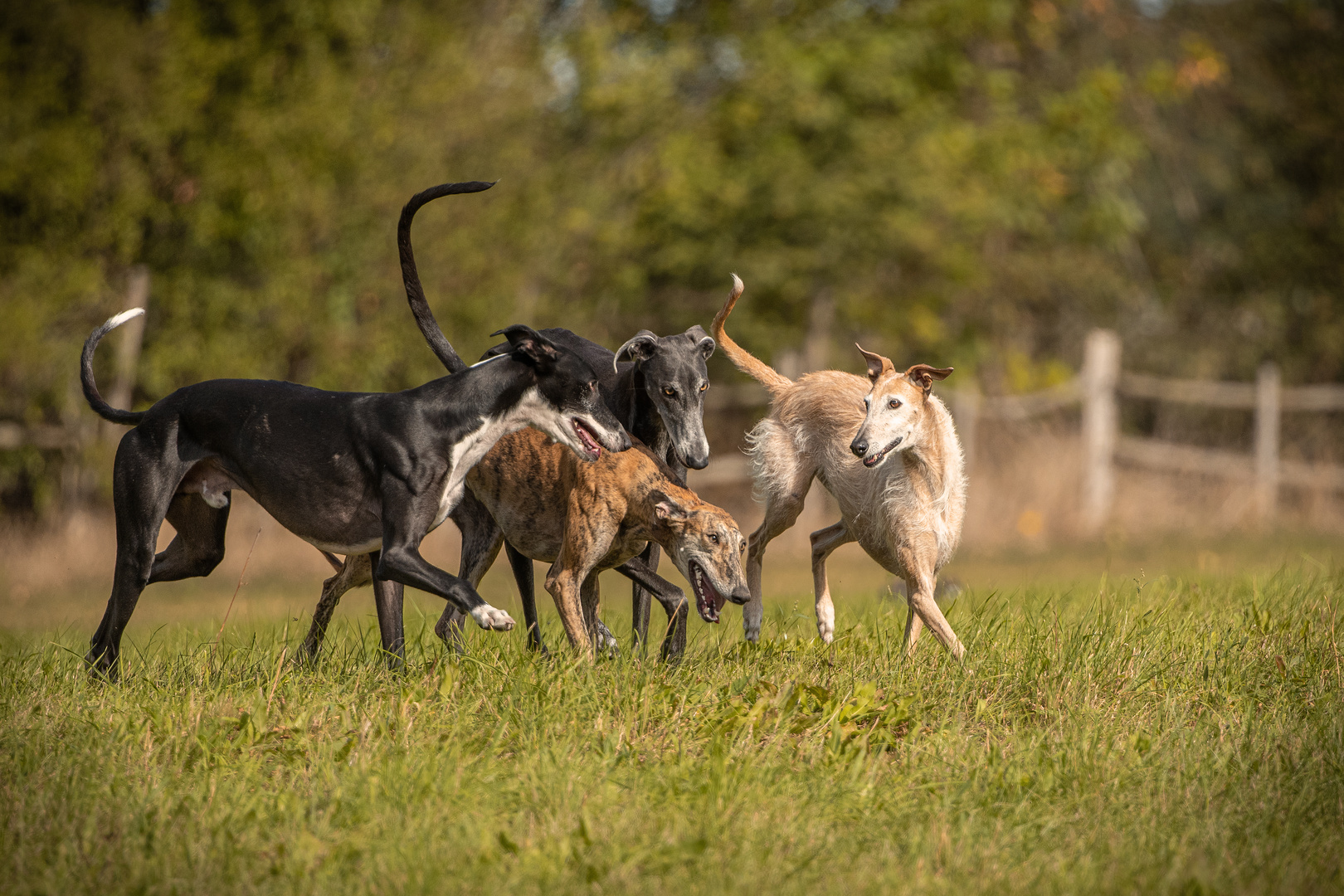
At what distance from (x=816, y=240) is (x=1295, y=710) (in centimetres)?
1397

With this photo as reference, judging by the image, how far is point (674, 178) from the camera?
1902cm

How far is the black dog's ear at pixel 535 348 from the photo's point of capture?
5559 millimetres

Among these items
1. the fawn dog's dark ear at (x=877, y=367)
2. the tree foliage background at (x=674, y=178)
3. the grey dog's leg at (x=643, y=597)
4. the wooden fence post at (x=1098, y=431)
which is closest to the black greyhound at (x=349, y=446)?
Answer: the grey dog's leg at (x=643, y=597)

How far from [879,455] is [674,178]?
13.3 metres

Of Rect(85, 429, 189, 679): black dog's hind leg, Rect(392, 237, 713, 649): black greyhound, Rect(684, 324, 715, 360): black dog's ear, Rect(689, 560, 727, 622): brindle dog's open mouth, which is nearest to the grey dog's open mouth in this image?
Rect(392, 237, 713, 649): black greyhound

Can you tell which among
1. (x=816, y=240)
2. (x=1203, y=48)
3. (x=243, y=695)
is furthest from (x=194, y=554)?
(x=1203, y=48)

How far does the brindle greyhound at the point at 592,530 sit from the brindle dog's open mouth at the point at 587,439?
1.13 ft

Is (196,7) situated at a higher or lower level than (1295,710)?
higher

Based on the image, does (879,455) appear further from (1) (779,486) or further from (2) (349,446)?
(2) (349,446)

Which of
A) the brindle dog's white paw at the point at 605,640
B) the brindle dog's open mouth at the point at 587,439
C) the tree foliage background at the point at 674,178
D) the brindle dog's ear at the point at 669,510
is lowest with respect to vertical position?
the brindle dog's white paw at the point at 605,640

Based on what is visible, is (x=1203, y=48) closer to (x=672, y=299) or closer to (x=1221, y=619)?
(x=672, y=299)

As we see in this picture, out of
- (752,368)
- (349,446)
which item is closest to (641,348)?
(349,446)

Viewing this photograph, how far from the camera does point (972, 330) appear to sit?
2105 cm

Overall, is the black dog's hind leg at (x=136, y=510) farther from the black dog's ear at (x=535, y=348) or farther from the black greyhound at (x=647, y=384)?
the black dog's ear at (x=535, y=348)
